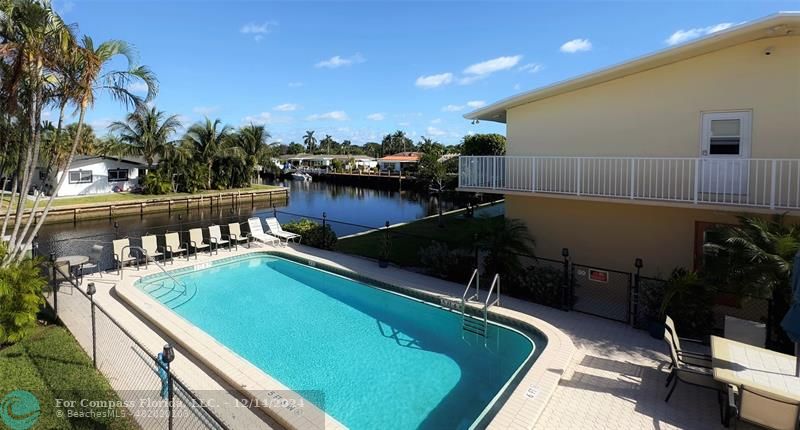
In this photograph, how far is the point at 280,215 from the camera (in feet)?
104

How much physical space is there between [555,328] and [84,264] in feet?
43.4

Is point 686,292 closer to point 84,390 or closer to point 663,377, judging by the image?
point 663,377

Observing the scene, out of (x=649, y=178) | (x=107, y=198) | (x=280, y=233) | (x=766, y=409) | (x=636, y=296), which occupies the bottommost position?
(x=766, y=409)

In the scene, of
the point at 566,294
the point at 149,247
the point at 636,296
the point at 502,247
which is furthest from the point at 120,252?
the point at 636,296

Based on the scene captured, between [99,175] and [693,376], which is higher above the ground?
[99,175]

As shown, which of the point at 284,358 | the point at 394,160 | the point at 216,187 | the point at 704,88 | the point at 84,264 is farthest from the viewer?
the point at 394,160

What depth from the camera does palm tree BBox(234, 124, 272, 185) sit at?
48803 millimetres

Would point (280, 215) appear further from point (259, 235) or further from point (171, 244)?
point (171, 244)

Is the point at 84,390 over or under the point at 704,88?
under

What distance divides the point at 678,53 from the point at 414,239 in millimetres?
11706

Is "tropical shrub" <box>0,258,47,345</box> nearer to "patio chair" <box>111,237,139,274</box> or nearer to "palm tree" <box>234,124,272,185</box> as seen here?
"patio chair" <box>111,237,139,274</box>

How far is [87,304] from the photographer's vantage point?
34.3 feet

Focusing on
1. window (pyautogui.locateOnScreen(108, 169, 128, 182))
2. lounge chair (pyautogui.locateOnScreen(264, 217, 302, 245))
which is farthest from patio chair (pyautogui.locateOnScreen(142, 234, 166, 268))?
window (pyautogui.locateOnScreen(108, 169, 128, 182))

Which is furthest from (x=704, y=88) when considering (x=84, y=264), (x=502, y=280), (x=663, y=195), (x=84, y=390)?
(x=84, y=264)
